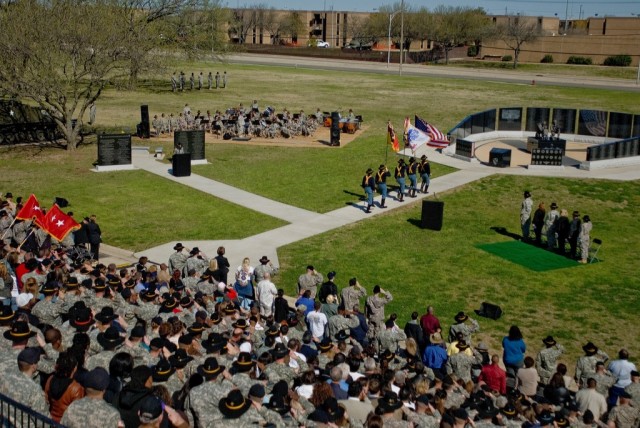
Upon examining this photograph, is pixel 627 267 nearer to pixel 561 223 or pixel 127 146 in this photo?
pixel 561 223

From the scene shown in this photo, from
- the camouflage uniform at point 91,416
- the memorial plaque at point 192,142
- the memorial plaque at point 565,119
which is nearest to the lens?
the camouflage uniform at point 91,416

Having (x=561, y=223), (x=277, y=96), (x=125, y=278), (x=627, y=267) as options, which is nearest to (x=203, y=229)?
(x=125, y=278)

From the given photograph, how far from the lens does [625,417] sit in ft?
35.8

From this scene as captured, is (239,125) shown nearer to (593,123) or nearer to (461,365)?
(593,123)

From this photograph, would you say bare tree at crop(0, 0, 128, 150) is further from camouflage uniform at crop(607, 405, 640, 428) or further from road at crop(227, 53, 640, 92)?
road at crop(227, 53, 640, 92)

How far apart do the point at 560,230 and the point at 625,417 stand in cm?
1161

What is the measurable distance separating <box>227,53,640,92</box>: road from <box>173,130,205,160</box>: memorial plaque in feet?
150

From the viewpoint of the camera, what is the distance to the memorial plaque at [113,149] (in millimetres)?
31594

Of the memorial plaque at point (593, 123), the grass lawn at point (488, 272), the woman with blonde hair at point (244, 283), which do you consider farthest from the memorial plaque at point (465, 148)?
the woman with blonde hair at point (244, 283)

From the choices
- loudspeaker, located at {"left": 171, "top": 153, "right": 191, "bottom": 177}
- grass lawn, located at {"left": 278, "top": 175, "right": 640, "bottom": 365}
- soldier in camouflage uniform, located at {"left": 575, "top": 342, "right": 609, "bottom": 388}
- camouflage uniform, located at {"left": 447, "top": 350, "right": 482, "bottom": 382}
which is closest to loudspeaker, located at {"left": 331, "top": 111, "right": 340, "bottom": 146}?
loudspeaker, located at {"left": 171, "top": 153, "right": 191, "bottom": 177}

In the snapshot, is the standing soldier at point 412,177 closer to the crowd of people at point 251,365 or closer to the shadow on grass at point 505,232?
the shadow on grass at point 505,232

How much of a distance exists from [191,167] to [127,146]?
2862 mm

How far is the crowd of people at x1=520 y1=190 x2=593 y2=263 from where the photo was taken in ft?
70.0

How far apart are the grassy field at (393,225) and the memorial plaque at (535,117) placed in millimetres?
4845
